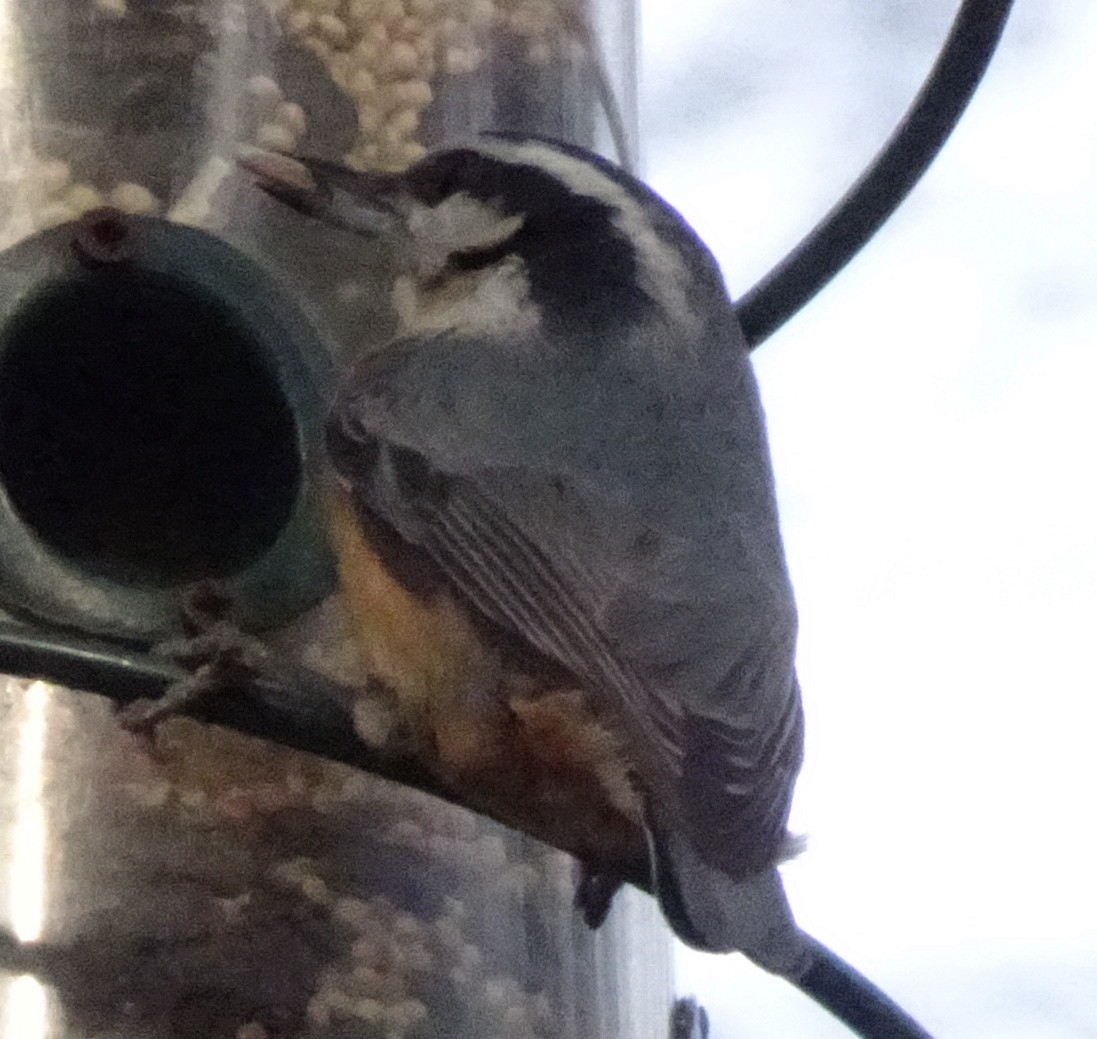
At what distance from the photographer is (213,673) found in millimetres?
1360

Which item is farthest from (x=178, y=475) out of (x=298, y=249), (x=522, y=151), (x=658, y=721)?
(x=658, y=721)

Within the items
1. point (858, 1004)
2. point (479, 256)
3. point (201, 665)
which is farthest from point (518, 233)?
point (858, 1004)

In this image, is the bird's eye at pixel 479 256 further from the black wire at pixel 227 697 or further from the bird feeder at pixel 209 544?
the black wire at pixel 227 697

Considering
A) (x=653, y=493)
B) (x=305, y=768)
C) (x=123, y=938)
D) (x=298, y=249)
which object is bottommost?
(x=123, y=938)

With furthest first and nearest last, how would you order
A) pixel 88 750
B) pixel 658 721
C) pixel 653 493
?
pixel 88 750
pixel 653 493
pixel 658 721

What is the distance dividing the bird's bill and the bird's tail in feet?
1.57

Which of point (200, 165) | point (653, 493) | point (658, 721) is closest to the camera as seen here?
point (658, 721)

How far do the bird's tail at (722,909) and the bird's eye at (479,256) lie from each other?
17.1 inches

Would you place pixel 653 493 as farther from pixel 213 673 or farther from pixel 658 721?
pixel 213 673

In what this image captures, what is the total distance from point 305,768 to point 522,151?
0.39 metres

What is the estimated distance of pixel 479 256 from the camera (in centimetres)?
163

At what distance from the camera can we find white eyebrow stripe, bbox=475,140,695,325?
1583 millimetres

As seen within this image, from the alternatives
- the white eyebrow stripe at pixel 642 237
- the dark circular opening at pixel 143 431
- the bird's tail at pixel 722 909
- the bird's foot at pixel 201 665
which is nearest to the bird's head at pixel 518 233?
the white eyebrow stripe at pixel 642 237

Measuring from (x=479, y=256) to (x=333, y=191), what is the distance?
97 millimetres
